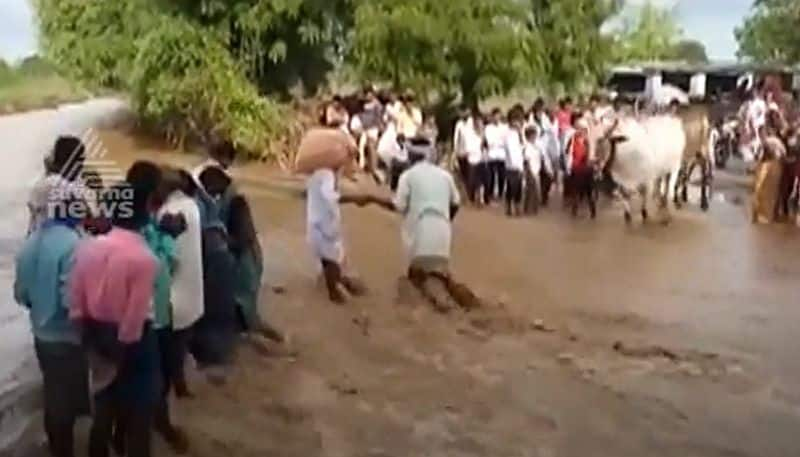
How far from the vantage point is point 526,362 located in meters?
10.4

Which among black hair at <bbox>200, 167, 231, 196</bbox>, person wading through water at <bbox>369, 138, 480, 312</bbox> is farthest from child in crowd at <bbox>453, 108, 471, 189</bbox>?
black hair at <bbox>200, 167, 231, 196</bbox>

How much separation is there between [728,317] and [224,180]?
5400 mm

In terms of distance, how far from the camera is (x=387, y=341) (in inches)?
427

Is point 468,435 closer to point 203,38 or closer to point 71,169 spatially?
point 71,169

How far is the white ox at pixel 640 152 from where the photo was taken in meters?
19.5

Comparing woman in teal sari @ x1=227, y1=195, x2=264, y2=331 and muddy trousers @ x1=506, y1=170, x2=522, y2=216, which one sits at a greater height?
woman in teal sari @ x1=227, y1=195, x2=264, y2=331

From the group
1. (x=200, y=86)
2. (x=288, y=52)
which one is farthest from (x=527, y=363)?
(x=288, y=52)

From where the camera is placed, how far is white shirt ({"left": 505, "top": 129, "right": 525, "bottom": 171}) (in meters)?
20.6

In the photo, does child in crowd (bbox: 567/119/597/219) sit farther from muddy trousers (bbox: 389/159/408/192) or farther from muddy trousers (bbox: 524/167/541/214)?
muddy trousers (bbox: 389/159/408/192)

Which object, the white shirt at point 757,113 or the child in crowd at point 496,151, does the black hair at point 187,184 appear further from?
the white shirt at point 757,113

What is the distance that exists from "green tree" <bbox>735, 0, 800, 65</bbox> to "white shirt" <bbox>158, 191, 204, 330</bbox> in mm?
36304

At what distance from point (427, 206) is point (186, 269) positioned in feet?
12.3

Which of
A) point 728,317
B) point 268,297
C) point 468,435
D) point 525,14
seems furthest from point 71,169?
point 525,14

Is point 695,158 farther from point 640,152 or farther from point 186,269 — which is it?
point 186,269
